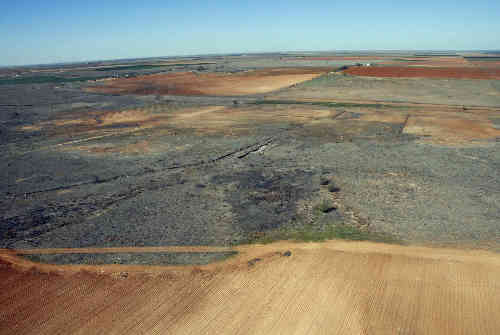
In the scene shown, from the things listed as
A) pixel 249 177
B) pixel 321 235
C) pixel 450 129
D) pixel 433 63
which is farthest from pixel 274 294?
pixel 433 63

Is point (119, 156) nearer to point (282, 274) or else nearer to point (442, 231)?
point (282, 274)

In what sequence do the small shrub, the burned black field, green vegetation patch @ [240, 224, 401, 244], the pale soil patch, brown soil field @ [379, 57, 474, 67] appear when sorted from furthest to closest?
brown soil field @ [379, 57, 474, 67] → the pale soil patch → the small shrub → the burned black field → green vegetation patch @ [240, 224, 401, 244]

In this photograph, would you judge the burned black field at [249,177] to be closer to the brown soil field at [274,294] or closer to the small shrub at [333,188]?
the small shrub at [333,188]

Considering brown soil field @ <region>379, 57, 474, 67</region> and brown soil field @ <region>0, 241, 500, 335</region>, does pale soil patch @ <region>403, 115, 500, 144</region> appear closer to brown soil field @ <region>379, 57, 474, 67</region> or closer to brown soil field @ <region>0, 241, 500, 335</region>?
brown soil field @ <region>0, 241, 500, 335</region>

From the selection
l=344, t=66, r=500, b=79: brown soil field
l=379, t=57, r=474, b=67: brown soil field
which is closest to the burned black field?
l=344, t=66, r=500, b=79: brown soil field

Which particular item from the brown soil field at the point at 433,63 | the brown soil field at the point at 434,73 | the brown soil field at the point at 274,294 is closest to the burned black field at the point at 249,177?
the brown soil field at the point at 274,294
